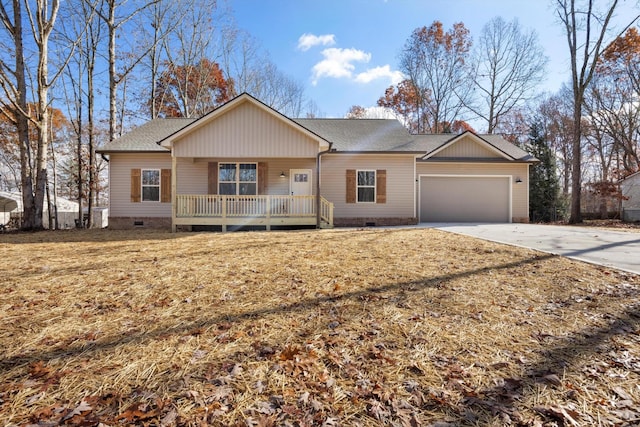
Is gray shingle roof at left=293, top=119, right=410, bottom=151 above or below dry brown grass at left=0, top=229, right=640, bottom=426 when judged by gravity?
above

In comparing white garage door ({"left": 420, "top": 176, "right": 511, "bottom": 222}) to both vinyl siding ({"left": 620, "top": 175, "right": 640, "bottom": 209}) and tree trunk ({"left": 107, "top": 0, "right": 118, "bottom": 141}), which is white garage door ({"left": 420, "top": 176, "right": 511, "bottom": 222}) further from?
tree trunk ({"left": 107, "top": 0, "right": 118, "bottom": 141})

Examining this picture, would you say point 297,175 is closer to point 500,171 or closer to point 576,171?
point 500,171

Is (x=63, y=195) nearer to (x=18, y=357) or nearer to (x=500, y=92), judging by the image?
(x=18, y=357)

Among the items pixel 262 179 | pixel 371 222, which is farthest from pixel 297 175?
pixel 371 222

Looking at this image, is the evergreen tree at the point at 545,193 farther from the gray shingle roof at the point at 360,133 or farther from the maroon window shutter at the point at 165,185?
the maroon window shutter at the point at 165,185

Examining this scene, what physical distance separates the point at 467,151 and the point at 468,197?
1.98m

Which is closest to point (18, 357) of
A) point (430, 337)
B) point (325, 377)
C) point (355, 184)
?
point (325, 377)

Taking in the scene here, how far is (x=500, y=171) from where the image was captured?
43.5 feet


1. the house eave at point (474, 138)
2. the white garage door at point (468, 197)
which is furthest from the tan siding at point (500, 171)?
the house eave at point (474, 138)

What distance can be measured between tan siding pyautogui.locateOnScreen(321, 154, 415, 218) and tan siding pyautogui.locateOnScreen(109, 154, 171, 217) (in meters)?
6.49

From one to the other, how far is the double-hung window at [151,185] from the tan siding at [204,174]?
0.87 meters

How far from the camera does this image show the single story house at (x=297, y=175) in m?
10.1

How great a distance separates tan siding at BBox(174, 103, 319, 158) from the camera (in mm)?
10039

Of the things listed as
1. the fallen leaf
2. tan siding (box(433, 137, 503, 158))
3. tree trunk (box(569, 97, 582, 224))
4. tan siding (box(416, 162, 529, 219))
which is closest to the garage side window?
tan siding (box(416, 162, 529, 219))
